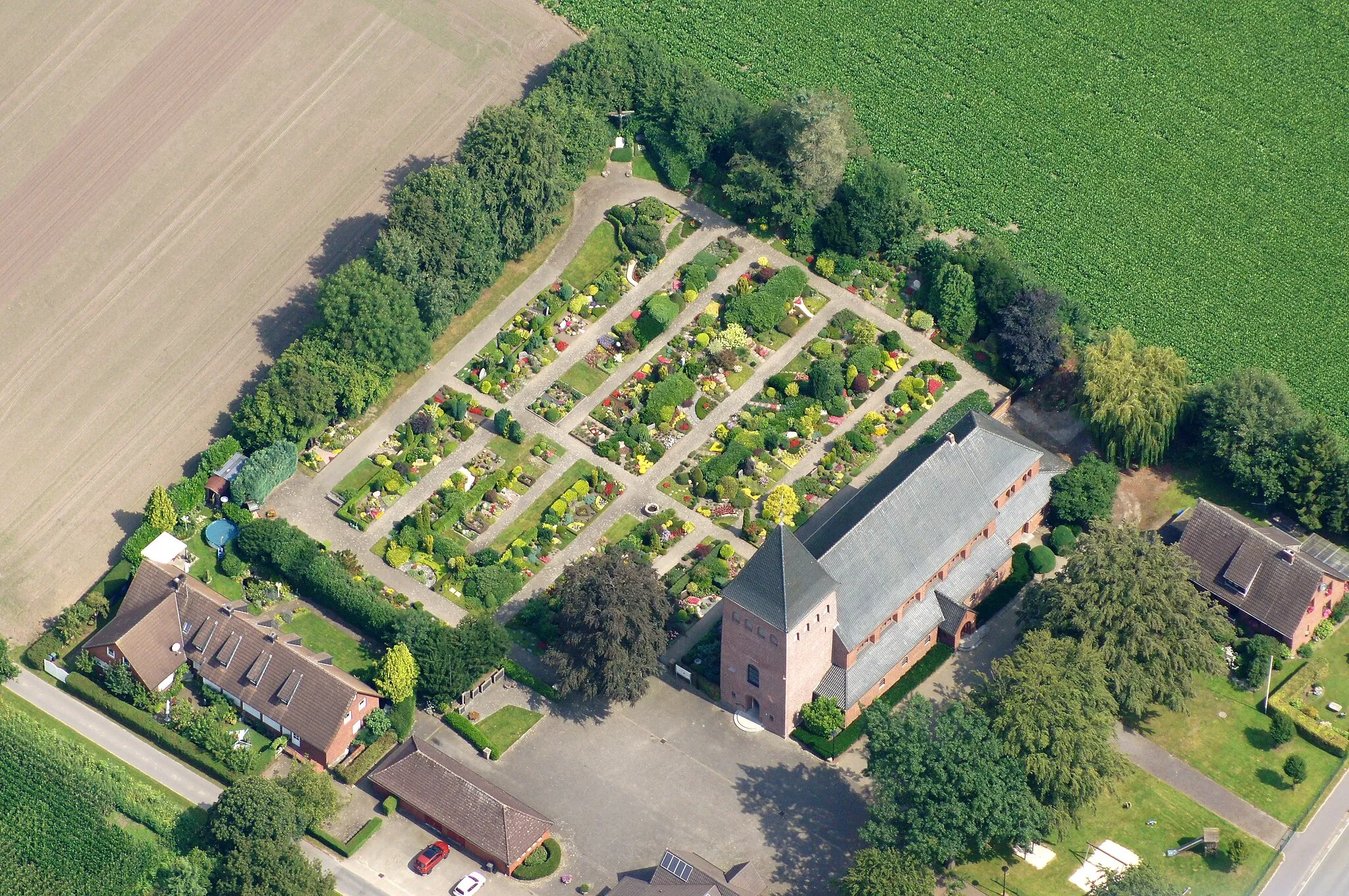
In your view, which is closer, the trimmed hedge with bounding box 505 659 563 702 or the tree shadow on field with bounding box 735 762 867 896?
the tree shadow on field with bounding box 735 762 867 896

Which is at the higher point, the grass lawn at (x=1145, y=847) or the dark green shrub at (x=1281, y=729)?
the dark green shrub at (x=1281, y=729)

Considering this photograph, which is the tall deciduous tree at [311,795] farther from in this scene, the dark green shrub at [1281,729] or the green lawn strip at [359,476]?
the dark green shrub at [1281,729]

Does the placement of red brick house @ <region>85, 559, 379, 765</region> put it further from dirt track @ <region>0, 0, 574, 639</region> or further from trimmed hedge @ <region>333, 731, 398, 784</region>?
dirt track @ <region>0, 0, 574, 639</region>

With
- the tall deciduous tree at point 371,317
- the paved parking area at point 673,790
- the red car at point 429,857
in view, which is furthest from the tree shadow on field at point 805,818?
the tall deciduous tree at point 371,317

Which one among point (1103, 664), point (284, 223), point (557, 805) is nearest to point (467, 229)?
point (284, 223)

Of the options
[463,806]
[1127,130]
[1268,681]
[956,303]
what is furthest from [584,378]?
[1268,681]

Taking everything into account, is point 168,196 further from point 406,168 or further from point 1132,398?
point 1132,398

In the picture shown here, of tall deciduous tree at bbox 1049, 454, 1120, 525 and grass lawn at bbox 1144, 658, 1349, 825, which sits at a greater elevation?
tall deciduous tree at bbox 1049, 454, 1120, 525

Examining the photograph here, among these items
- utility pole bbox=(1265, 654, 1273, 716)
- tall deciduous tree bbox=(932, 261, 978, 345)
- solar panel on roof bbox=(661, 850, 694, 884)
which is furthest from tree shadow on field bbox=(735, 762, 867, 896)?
Result: tall deciduous tree bbox=(932, 261, 978, 345)
